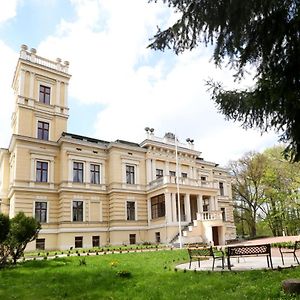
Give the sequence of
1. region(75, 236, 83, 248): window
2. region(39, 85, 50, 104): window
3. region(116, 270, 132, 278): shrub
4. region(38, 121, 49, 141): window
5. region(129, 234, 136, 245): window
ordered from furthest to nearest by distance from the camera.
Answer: region(39, 85, 50, 104): window
region(129, 234, 136, 245): window
region(38, 121, 49, 141): window
region(75, 236, 83, 248): window
region(116, 270, 132, 278): shrub

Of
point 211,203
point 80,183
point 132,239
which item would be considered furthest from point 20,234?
point 211,203

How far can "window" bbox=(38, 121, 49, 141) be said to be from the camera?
31.3 meters

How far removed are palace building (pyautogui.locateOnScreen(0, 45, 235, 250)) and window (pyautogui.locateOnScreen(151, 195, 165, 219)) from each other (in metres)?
0.10

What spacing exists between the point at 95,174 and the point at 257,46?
2845cm

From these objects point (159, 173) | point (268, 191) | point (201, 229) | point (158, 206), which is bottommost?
point (201, 229)

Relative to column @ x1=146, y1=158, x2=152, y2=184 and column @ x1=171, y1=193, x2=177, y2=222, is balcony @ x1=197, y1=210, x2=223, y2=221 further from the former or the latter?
column @ x1=146, y1=158, x2=152, y2=184

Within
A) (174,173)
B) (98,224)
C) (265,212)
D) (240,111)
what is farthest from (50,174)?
(265,212)

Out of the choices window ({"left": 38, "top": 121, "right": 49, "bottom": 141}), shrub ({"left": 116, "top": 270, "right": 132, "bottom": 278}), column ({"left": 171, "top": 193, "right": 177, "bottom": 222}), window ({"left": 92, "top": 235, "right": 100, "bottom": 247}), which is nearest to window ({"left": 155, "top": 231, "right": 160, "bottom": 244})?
column ({"left": 171, "top": 193, "right": 177, "bottom": 222})

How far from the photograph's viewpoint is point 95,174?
3275 cm

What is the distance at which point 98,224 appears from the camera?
31141 millimetres

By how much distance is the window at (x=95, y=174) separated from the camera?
32.5 metres

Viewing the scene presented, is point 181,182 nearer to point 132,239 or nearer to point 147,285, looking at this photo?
point 132,239

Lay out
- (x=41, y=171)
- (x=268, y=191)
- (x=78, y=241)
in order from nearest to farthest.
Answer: (x=78, y=241), (x=41, y=171), (x=268, y=191)

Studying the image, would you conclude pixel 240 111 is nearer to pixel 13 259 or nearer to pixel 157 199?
pixel 13 259
